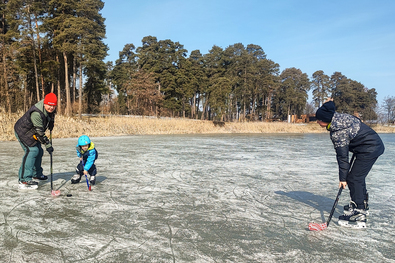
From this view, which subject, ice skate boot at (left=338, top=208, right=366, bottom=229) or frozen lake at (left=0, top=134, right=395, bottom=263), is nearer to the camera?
frozen lake at (left=0, top=134, right=395, bottom=263)

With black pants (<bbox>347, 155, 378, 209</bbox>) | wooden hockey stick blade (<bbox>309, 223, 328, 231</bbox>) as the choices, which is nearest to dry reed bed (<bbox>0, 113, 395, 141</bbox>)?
wooden hockey stick blade (<bbox>309, 223, 328, 231</bbox>)

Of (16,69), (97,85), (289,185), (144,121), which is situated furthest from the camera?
(97,85)

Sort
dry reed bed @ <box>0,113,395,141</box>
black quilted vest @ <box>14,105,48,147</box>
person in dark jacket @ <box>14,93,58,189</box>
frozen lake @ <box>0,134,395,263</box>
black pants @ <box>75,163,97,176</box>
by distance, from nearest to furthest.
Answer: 1. frozen lake @ <box>0,134,395,263</box>
2. person in dark jacket @ <box>14,93,58,189</box>
3. black quilted vest @ <box>14,105,48,147</box>
4. black pants @ <box>75,163,97,176</box>
5. dry reed bed @ <box>0,113,395,141</box>

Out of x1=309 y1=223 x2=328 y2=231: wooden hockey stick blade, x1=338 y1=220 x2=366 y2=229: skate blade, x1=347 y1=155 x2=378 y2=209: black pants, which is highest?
x1=347 y1=155 x2=378 y2=209: black pants

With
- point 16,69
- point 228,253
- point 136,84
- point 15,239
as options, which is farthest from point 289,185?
point 16,69

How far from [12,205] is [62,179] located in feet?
4.91

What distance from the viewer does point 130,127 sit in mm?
18484

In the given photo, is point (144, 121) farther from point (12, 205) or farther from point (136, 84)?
point (12, 205)

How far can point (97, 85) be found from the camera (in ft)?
125

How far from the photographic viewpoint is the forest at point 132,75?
87.0 ft

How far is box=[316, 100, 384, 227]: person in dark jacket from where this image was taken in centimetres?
290

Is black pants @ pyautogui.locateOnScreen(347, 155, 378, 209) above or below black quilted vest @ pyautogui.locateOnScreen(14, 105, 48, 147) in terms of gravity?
below

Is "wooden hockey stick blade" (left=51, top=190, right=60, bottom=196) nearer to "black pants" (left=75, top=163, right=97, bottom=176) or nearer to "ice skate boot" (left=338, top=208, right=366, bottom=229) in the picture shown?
"black pants" (left=75, top=163, right=97, bottom=176)

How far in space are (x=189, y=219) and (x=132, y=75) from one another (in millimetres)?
35580
